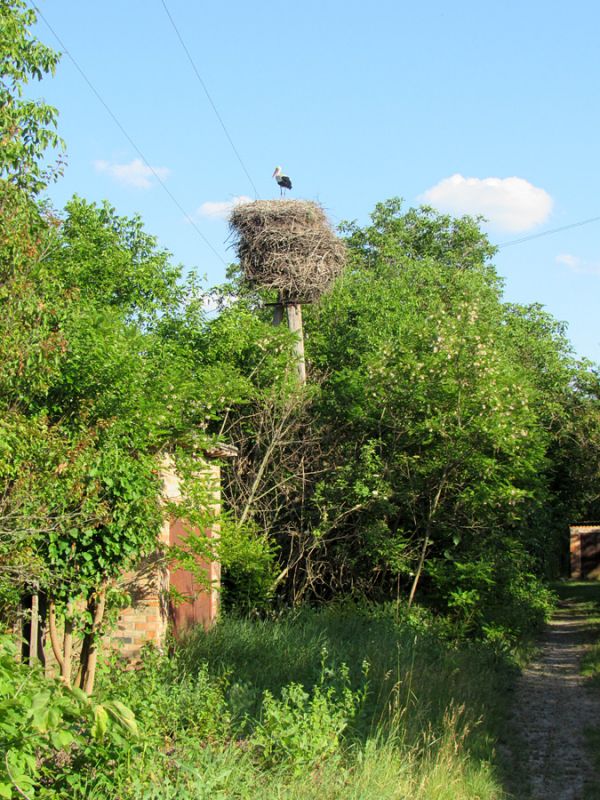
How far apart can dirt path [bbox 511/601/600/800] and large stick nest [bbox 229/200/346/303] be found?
784 cm

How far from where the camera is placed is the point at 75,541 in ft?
24.4

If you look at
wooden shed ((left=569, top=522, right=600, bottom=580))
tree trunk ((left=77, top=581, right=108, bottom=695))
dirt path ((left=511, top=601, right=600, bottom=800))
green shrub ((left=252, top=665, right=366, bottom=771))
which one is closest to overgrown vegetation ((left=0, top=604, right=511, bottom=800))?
green shrub ((left=252, top=665, right=366, bottom=771))

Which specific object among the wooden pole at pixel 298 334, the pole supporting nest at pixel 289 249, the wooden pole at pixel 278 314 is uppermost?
the pole supporting nest at pixel 289 249

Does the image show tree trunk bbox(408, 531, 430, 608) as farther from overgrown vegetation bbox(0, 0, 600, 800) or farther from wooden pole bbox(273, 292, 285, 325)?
wooden pole bbox(273, 292, 285, 325)

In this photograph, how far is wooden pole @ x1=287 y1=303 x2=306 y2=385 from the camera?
1614cm

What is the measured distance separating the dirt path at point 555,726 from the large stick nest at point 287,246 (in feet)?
25.7

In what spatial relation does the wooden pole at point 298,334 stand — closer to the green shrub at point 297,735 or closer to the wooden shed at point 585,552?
the green shrub at point 297,735

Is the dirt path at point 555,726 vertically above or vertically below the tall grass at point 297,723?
below

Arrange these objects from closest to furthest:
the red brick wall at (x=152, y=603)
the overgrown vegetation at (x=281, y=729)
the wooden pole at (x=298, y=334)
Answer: the overgrown vegetation at (x=281, y=729)
the red brick wall at (x=152, y=603)
the wooden pole at (x=298, y=334)

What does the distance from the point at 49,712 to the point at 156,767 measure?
150 cm

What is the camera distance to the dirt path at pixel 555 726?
775 cm

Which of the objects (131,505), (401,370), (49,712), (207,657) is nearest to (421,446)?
(401,370)

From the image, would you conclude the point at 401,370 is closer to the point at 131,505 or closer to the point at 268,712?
the point at 131,505

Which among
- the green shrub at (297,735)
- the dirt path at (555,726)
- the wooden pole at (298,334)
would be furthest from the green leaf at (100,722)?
the wooden pole at (298,334)
